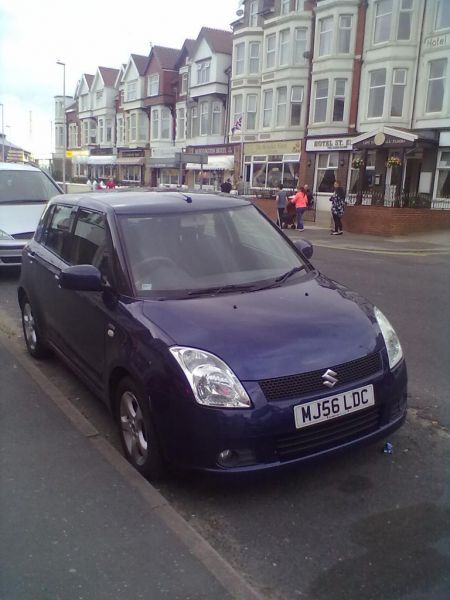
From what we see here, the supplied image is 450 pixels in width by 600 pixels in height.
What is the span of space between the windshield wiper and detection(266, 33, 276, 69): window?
3185 centimetres

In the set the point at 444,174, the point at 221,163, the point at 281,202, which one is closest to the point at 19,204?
the point at 281,202

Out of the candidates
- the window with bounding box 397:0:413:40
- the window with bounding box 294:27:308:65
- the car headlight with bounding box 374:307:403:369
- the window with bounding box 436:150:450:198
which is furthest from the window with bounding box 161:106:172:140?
the car headlight with bounding box 374:307:403:369

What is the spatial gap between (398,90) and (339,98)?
3.52 metres

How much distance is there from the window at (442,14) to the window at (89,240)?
24.6 meters

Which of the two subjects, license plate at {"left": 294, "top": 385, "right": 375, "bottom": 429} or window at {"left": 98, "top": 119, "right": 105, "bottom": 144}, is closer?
license plate at {"left": 294, "top": 385, "right": 375, "bottom": 429}

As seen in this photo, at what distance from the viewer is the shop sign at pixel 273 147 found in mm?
31266

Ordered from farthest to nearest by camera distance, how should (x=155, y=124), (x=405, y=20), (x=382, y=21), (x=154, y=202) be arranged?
(x=155, y=124)
(x=382, y=21)
(x=405, y=20)
(x=154, y=202)

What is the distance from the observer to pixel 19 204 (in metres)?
10.2

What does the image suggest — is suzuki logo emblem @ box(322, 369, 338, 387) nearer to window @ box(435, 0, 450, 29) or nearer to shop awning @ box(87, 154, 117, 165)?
window @ box(435, 0, 450, 29)

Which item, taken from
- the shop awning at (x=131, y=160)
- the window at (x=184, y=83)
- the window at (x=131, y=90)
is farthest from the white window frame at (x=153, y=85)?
the shop awning at (x=131, y=160)

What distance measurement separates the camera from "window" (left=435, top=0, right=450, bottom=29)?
77.3ft

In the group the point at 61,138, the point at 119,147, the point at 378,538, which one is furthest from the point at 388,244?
the point at 61,138

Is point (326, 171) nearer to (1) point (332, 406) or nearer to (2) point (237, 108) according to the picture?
(2) point (237, 108)

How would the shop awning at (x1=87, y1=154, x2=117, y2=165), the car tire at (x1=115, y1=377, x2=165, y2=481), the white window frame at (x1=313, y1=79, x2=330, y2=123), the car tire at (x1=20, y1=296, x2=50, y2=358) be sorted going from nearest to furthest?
the car tire at (x1=115, y1=377, x2=165, y2=481), the car tire at (x1=20, y1=296, x2=50, y2=358), the white window frame at (x1=313, y1=79, x2=330, y2=123), the shop awning at (x1=87, y1=154, x2=117, y2=165)
